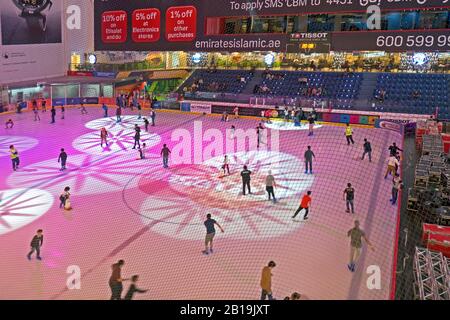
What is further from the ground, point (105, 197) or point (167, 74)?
point (167, 74)

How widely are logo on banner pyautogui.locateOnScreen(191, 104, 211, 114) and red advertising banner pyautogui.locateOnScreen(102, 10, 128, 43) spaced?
22.0ft

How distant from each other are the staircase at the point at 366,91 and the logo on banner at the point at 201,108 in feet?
33.3

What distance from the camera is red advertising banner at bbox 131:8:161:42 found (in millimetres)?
28875

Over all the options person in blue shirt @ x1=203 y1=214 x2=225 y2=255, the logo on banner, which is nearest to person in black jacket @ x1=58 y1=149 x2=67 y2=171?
person in blue shirt @ x1=203 y1=214 x2=225 y2=255

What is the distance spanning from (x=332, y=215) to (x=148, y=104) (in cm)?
2418

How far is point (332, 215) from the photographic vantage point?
1288 cm

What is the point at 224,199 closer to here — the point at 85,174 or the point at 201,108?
the point at 85,174

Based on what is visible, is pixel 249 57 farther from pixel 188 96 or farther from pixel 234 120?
pixel 234 120

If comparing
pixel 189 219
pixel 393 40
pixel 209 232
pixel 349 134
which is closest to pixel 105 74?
pixel 393 40

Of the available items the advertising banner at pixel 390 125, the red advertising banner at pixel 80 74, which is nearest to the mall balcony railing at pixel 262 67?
the red advertising banner at pixel 80 74

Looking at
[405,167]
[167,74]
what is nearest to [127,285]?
[405,167]

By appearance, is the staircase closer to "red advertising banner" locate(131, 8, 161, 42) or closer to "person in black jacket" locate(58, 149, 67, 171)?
"red advertising banner" locate(131, 8, 161, 42)

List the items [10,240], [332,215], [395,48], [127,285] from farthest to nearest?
[395,48] < [332,215] < [10,240] < [127,285]

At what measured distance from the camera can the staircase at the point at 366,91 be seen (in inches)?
1108
